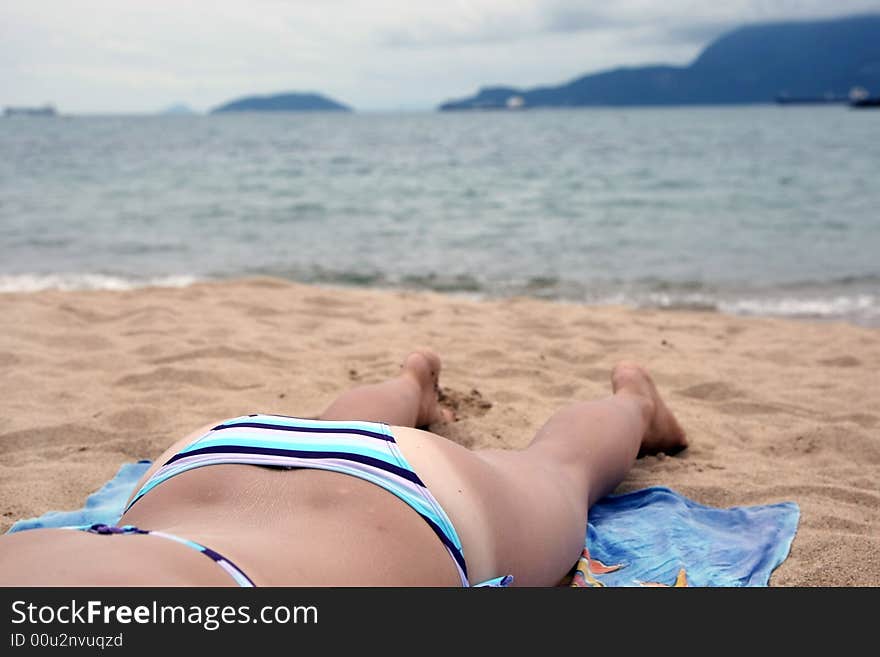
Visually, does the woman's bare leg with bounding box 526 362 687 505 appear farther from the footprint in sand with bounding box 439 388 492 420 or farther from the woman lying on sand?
the footprint in sand with bounding box 439 388 492 420

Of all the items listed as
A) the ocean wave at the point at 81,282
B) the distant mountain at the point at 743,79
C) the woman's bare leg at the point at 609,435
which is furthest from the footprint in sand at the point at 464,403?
the distant mountain at the point at 743,79

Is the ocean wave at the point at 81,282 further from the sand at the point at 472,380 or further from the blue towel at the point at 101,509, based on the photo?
the blue towel at the point at 101,509

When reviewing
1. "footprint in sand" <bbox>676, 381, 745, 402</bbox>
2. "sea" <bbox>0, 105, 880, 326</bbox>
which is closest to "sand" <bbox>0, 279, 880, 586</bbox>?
"footprint in sand" <bbox>676, 381, 745, 402</bbox>

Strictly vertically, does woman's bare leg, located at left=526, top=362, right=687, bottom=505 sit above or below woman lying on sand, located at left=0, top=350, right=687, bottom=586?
below

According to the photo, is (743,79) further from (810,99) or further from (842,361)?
(842,361)

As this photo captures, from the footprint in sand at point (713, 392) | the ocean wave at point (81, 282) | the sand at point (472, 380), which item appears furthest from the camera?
the ocean wave at point (81, 282)

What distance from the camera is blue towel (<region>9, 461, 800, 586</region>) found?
242 centimetres

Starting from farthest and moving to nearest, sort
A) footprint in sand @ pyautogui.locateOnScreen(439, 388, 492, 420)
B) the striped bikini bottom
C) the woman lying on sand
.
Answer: footprint in sand @ pyautogui.locateOnScreen(439, 388, 492, 420) < the striped bikini bottom < the woman lying on sand

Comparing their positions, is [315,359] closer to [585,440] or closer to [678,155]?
[585,440]

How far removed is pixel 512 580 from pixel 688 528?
3.84ft

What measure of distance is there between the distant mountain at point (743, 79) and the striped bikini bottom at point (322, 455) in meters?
121

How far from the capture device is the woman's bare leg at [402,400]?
9.02 ft

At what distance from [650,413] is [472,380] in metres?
1.30
